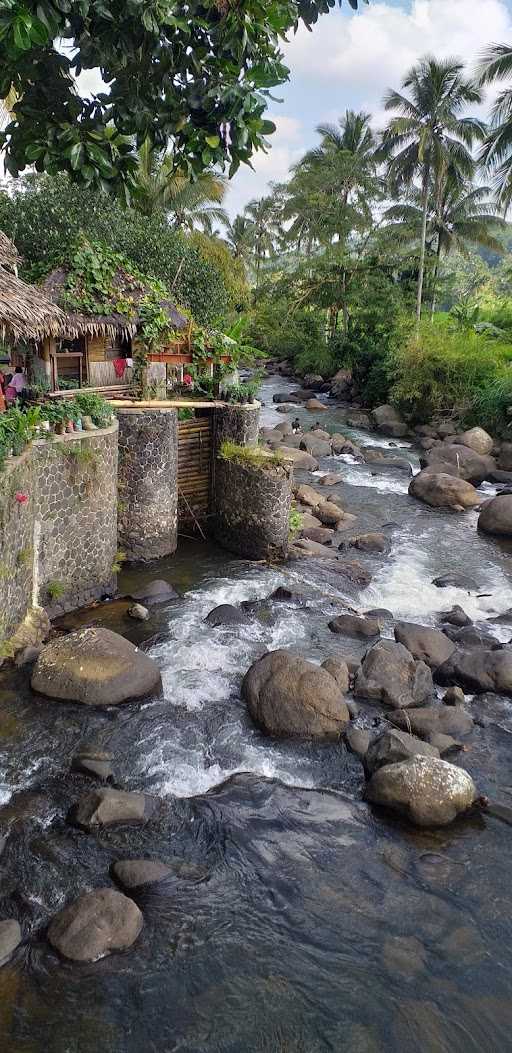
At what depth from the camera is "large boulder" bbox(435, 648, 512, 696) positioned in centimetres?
974

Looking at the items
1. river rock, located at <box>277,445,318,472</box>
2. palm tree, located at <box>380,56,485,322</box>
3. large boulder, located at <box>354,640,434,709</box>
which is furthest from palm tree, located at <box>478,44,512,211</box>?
large boulder, located at <box>354,640,434,709</box>

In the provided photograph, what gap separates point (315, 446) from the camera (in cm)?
2323

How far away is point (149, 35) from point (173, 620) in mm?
7995

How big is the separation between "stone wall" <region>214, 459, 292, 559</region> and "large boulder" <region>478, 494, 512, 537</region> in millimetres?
5078

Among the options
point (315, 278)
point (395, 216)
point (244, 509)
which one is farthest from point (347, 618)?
point (395, 216)

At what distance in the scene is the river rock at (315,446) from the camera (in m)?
23.0

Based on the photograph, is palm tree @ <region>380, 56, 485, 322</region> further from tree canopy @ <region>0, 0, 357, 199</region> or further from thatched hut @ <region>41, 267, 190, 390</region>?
tree canopy @ <region>0, 0, 357, 199</region>

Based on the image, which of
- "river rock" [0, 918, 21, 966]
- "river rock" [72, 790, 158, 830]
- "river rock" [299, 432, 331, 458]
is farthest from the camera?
"river rock" [299, 432, 331, 458]

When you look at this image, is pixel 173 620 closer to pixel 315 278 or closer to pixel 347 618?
pixel 347 618

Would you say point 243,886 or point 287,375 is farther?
point 287,375

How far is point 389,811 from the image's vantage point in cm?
750

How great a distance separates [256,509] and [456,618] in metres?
4.07

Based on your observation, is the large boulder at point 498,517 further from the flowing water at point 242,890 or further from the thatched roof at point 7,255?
the thatched roof at point 7,255

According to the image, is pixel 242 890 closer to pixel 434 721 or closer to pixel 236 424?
pixel 434 721
